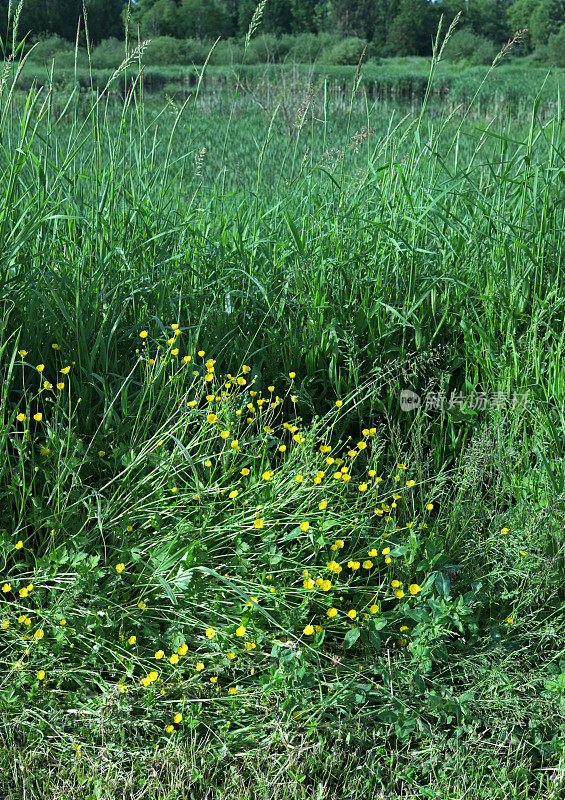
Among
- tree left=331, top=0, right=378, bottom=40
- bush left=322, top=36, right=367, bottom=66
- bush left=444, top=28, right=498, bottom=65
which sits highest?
tree left=331, top=0, right=378, bottom=40

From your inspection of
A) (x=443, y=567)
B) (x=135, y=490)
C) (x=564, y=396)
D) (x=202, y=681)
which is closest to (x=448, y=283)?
(x=564, y=396)

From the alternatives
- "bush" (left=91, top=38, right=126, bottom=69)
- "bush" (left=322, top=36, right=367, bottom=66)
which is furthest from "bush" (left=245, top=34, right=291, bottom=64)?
"bush" (left=91, top=38, right=126, bottom=69)

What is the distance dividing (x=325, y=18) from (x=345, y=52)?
4796 millimetres

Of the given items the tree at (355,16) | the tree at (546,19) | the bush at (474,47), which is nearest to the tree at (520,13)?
the tree at (546,19)

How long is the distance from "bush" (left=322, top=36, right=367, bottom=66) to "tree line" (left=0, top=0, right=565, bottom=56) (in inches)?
45.6

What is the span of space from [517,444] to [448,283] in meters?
0.70

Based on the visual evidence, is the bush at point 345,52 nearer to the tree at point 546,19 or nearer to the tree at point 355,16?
the tree at point 355,16

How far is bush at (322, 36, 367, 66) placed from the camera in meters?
19.3

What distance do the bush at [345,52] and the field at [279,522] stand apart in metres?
18.9

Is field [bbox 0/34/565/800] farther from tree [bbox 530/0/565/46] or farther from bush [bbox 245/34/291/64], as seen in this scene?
tree [bbox 530/0/565/46]

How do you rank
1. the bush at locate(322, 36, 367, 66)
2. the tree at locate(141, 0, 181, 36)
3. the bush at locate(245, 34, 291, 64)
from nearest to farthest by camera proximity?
the bush at locate(245, 34, 291, 64)
the tree at locate(141, 0, 181, 36)
the bush at locate(322, 36, 367, 66)

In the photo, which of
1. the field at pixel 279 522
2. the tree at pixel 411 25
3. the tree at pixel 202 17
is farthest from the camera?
the tree at pixel 411 25

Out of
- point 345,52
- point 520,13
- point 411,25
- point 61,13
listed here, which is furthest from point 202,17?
point 520,13

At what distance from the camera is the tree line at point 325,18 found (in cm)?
1540
